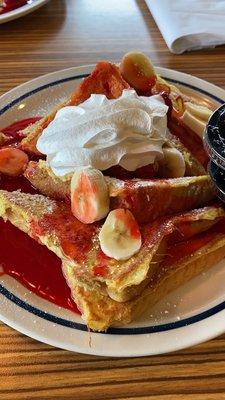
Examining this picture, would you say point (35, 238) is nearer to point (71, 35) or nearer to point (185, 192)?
point (185, 192)

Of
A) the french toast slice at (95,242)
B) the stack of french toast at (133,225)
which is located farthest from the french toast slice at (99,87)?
the french toast slice at (95,242)

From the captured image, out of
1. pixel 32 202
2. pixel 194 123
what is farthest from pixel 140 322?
pixel 194 123

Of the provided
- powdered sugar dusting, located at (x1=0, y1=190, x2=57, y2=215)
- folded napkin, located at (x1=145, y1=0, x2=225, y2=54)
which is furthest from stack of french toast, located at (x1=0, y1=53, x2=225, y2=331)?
folded napkin, located at (x1=145, y1=0, x2=225, y2=54)

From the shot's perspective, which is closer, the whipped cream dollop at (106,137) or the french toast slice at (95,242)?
the french toast slice at (95,242)

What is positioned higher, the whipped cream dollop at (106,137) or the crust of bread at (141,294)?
the whipped cream dollop at (106,137)

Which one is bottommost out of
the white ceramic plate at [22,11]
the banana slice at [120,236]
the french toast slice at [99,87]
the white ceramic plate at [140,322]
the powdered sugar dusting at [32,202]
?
the white ceramic plate at [140,322]

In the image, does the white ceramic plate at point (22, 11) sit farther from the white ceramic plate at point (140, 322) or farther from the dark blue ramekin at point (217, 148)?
the white ceramic plate at point (140, 322)

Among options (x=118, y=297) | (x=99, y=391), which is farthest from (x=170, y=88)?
(x=99, y=391)
